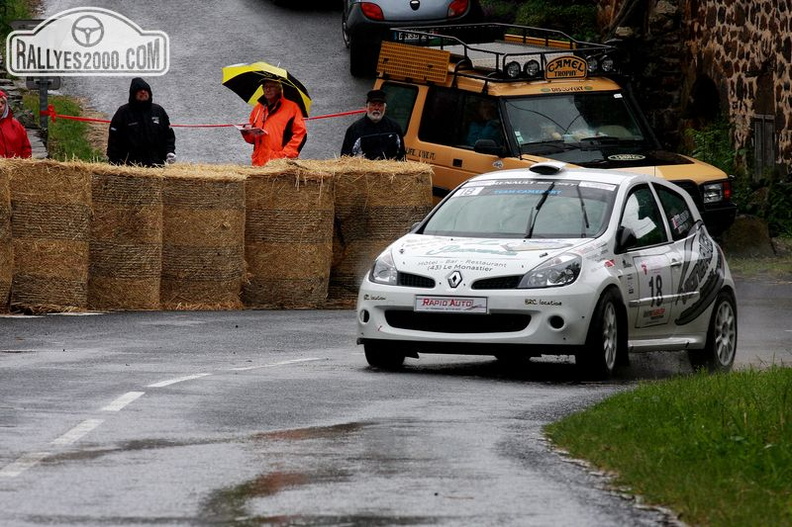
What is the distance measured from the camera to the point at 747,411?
10.1m

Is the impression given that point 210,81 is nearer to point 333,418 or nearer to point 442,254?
point 442,254

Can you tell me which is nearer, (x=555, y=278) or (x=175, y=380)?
(x=175, y=380)

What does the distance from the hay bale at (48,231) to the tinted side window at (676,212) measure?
5.78 meters

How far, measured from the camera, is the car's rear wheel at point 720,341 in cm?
1477

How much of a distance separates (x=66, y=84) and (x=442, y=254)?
2226 cm

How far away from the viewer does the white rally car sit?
13094 mm

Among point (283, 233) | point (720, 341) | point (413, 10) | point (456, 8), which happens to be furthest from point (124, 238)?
point (456, 8)

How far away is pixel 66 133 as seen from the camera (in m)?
30.0

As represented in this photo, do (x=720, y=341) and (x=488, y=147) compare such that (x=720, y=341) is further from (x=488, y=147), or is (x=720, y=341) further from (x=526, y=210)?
(x=488, y=147)

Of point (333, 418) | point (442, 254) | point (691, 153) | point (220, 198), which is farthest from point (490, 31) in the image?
point (333, 418)

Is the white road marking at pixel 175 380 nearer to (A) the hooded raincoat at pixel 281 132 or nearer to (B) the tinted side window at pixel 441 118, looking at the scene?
(A) the hooded raincoat at pixel 281 132

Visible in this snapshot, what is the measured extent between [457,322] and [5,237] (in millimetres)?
5941

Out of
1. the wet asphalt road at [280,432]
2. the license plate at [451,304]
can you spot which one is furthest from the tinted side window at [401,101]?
the license plate at [451,304]

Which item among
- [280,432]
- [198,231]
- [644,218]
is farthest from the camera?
[198,231]
